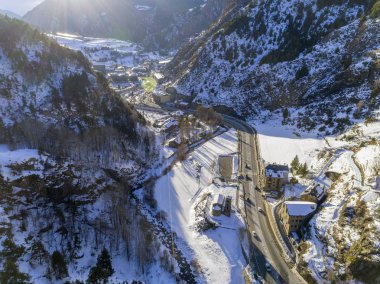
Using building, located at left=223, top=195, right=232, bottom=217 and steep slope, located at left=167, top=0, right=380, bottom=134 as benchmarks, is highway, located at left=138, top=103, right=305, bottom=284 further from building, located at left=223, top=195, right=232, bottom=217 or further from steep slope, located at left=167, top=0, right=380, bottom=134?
steep slope, located at left=167, top=0, right=380, bottom=134

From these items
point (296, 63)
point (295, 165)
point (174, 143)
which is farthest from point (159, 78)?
point (295, 165)

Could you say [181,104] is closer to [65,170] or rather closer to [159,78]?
[159,78]

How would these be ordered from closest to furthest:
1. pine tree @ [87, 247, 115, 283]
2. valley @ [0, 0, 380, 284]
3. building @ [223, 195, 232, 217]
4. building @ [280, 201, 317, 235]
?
pine tree @ [87, 247, 115, 283] < valley @ [0, 0, 380, 284] < building @ [280, 201, 317, 235] < building @ [223, 195, 232, 217]

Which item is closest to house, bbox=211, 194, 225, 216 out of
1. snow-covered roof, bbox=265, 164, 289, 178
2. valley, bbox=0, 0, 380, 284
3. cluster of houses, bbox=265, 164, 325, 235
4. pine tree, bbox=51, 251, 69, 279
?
valley, bbox=0, 0, 380, 284

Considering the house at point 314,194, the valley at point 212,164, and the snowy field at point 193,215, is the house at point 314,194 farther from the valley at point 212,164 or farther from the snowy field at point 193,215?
the snowy field at point 193,215

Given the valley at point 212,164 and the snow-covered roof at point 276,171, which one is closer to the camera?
the valley at point 212,164

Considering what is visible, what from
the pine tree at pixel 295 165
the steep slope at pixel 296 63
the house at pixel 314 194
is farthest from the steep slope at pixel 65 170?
the steep slope at pixel 296 63
